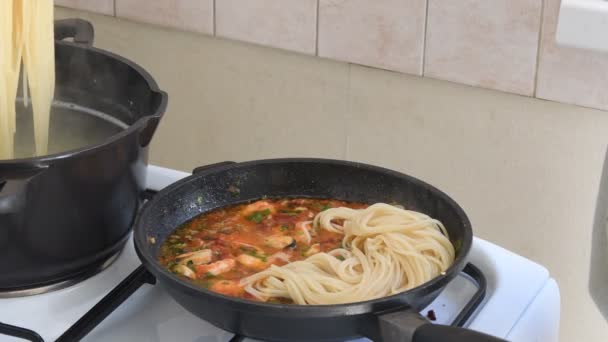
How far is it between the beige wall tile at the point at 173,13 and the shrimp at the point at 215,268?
97cm

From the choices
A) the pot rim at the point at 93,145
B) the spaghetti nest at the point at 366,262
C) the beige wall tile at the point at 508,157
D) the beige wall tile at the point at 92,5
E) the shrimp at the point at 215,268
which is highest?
the pot rim at the point at 93,145

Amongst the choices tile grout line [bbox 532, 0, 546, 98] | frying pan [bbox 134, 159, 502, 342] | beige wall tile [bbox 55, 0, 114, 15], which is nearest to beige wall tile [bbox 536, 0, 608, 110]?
tile grout line [bbox 532, 0, 546, 98]

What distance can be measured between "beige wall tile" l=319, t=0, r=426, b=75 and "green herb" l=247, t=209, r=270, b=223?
0.66 m

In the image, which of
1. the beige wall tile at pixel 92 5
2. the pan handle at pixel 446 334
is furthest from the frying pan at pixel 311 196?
the beige wall tile at pixel 92 5

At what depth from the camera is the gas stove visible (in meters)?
0.94

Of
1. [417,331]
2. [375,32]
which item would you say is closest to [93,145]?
[417,331]

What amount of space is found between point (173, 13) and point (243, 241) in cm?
98

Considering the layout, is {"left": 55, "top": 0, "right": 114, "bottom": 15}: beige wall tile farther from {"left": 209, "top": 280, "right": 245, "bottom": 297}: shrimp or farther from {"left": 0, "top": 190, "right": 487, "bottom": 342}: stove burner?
{"left": 209, "top": 280, "right": 245, "bottom": 297}: shrimp

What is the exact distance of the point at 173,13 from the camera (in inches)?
74.0

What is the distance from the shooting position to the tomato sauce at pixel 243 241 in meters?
0.95

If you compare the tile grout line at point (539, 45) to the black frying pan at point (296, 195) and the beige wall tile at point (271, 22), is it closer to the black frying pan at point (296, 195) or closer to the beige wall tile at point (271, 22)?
the beige wall tile at point (271, 22)

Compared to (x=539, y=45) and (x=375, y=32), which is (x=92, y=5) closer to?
(x=375, y=32)

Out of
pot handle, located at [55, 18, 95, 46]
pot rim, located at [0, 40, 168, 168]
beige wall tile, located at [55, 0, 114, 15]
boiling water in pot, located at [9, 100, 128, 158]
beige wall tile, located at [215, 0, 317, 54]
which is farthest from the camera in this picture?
beige wall tile, located at [55, 0, 114, 15]

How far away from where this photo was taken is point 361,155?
5.81 feet
